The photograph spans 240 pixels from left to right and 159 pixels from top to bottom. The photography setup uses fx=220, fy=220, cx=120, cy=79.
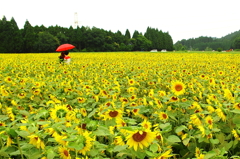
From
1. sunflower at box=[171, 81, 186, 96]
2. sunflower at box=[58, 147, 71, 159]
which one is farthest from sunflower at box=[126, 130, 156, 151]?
sunflower at box=[171, 81, 186, 96]

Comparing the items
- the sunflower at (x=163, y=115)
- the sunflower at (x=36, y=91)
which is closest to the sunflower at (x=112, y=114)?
the sunflower at (x=163, y=115)

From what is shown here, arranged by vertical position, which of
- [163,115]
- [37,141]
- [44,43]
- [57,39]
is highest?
[57,39]

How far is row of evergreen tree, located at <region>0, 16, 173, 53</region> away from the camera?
41.1 m

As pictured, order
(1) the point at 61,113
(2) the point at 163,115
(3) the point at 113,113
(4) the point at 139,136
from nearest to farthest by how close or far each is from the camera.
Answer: (4) the point at 139,136, (1) the point at 61,113, (3) the point at 113,113, (2) the point at 163,115

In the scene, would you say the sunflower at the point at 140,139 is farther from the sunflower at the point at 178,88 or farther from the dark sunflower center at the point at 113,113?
the sunflower at the point at 178,88

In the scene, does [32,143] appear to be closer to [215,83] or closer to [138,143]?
[138,143]

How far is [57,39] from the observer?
43.2m

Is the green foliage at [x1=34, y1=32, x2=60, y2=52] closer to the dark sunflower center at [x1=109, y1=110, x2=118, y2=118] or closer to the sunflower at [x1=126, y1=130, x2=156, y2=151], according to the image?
the dark sunflower center at [x1=109, y1=110, x2=118, y2=118]

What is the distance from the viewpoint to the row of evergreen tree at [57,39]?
135 feet

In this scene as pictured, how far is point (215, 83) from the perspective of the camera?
132 inches

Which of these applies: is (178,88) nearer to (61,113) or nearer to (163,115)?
(163,115)

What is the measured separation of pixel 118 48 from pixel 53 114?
1989 inches

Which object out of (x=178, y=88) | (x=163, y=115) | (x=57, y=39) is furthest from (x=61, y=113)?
(x=57, y=39)

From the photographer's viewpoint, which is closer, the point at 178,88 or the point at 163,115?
the point at 163,115
